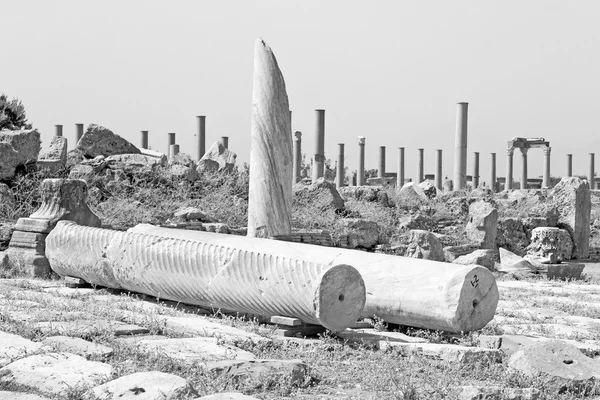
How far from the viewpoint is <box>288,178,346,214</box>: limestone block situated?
1662 cm

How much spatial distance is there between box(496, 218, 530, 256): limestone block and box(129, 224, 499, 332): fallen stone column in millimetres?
11451

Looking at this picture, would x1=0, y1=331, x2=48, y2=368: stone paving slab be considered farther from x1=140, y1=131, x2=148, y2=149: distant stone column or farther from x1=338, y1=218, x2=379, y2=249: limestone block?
x1=140, y1=131, x2=148, y2=149: distant stone column

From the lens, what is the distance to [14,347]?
16.4 ft

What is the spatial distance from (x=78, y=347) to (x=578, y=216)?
625 inches

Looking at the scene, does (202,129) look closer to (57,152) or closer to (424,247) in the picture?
(57,152)

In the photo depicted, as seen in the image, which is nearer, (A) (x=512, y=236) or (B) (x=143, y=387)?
(B) (x=143, y=387)

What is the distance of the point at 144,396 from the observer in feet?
12.8

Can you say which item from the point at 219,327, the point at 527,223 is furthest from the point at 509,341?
the point at 527,223

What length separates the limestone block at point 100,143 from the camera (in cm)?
1642

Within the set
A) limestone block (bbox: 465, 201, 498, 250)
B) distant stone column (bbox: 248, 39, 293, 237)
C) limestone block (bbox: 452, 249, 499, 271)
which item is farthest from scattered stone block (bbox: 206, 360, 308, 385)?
limestone block (bbox: 465, 201, 498, 250)

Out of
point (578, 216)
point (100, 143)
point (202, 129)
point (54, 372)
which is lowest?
point (54, 372)

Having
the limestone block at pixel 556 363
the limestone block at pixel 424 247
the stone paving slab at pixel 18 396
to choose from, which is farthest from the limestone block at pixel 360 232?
the stone paving slab at pixel 18 396

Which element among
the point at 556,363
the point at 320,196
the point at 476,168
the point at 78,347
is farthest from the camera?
the point at 476,168

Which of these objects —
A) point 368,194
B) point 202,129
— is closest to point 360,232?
point 368,194
